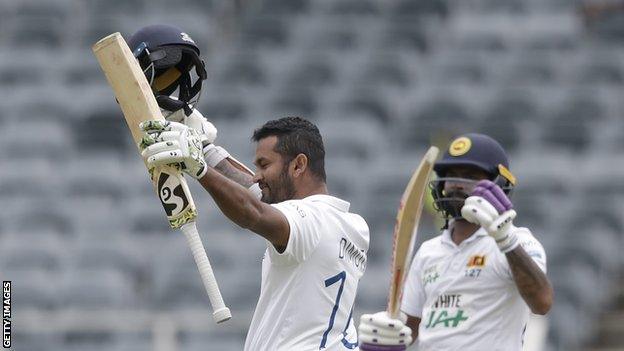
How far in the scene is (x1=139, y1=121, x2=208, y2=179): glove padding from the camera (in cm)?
407

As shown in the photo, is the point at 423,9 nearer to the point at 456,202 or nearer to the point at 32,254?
the point at 32,254

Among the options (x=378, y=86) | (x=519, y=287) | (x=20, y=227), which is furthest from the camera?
(x=378, y=86)

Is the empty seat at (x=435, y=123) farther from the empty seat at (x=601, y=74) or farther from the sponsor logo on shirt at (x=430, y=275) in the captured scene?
the sponsor logo on shirt at (x=430, y=275)

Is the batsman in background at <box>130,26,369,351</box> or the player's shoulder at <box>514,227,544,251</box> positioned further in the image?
→ the player's shoulder at <box>514,227,544,251</box>

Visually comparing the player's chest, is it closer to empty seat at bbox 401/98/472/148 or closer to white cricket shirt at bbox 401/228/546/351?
white cricket shirt at bbox 401/228/546/351

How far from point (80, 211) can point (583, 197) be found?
3.60m

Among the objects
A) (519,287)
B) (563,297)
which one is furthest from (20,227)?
(519,287)

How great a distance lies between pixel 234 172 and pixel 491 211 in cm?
97

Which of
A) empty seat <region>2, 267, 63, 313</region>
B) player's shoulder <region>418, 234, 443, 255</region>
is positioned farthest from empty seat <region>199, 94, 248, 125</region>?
player's shoulder <region>418, 234, 443, 255</region>

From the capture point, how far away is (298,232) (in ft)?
14.7

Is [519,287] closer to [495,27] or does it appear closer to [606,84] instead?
[606,84]

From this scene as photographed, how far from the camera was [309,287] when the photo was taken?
4609 millimetres

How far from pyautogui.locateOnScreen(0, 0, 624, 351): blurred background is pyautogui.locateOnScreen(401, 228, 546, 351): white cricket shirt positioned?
2.65m

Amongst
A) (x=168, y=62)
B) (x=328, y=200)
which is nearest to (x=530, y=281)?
(x=328, y=200)
